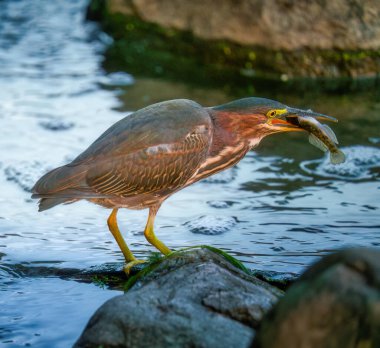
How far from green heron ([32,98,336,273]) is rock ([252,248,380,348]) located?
223 cm

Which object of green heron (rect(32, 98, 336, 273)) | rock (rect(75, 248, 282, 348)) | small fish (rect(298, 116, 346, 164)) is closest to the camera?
rock (rect(75, 248, 282, 348))

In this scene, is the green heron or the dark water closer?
the dark water

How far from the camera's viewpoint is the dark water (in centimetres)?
506

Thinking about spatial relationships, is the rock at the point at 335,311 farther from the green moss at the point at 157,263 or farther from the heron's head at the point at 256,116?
the heron's head at the point at 256,116

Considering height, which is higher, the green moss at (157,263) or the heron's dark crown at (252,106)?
the heron's dark crown at (252,106)

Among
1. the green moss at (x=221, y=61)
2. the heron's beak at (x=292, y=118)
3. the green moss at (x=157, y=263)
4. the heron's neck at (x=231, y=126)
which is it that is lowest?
the green moss at (x=221, y=61)

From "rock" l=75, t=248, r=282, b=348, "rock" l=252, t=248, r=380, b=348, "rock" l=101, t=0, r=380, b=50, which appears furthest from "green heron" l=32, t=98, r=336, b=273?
"rock" l=101, t=0, r=380, b=50

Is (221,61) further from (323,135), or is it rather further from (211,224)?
(323,135)

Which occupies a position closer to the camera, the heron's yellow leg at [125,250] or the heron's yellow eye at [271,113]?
the heron's yellow leg at [125,250]

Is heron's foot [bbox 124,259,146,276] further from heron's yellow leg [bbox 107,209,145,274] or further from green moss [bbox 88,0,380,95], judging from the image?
green moss [bbox 88,0,380,95]

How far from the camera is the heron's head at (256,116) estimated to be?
215 inches

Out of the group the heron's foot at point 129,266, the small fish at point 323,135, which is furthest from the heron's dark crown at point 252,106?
the heron's foot at point 129,266

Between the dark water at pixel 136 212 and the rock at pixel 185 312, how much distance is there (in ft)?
2.23

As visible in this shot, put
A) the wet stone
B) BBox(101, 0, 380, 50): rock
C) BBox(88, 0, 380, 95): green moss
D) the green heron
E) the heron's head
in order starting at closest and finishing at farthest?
the green heron < the heron's head < the wet stone < BBox(101, 0, 380, 50): rock < BBox(88, 0, 380, 95): green moss
